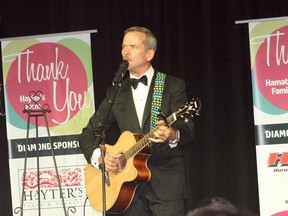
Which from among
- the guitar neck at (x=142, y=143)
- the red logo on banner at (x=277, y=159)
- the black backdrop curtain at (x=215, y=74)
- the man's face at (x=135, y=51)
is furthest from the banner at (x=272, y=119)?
the guitar neck at (x=142, y=143)

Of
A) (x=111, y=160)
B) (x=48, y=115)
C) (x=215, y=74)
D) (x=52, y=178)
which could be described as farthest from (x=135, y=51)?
(x=52, y=178)

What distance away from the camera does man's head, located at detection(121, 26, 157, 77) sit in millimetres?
3832

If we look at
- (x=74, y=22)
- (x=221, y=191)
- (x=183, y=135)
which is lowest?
Answer: (x=221, y=191)

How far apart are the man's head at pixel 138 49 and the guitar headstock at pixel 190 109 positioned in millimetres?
561

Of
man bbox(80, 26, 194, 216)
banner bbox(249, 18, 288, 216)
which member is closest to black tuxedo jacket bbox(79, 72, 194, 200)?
man bbox(80, 26, 194, 216)

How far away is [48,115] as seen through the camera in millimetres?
5543

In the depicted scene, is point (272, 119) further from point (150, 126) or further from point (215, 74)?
point (150, 126)

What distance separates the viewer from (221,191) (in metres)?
5.36

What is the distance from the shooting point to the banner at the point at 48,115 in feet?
17.8

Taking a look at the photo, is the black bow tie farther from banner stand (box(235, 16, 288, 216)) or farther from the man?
banner stand (box(235, 16, 288, 216))

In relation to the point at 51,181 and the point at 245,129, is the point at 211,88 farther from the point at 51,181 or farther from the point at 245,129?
the point at 51,181

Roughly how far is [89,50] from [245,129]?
5.38 feet

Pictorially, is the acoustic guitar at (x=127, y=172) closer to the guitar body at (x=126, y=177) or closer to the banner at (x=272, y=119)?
the guitar body at (x=126, y=177)

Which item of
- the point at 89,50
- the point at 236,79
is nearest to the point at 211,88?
the point at 236,79
